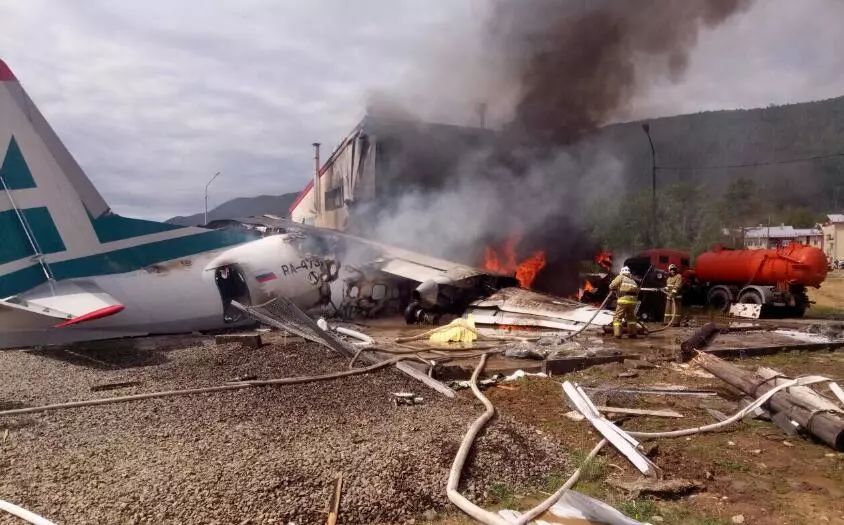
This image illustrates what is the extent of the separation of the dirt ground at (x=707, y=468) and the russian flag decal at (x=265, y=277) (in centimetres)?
791

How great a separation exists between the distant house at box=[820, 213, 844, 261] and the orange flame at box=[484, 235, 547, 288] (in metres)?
56.1

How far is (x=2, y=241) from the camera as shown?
11297 mm

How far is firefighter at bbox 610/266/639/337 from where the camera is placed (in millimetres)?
13727

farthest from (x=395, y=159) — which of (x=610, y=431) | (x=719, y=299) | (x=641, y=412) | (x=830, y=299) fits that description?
(x=830, y=299)

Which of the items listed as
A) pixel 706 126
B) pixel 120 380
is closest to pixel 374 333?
pixel 120 380

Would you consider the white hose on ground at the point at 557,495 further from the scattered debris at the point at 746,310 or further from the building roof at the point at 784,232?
the building roof at the point at 784,232

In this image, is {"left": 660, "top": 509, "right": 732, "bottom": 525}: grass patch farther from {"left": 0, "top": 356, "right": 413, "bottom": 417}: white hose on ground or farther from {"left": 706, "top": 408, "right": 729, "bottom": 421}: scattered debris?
{"left": 0, "top": 356, "right": 413, "bottom": 417}: white hose on ground

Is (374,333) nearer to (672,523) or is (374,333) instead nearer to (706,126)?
(672,523)

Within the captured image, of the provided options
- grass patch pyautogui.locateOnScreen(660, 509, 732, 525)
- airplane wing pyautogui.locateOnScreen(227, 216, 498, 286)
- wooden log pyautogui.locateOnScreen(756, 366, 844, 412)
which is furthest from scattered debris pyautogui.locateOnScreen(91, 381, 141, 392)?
wooden log pyautogui.locateOnScreen(756, 366, 844, 412)

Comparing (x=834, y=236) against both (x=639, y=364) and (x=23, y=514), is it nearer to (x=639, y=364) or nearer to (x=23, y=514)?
(x=639, y=364)

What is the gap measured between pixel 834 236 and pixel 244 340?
71.8 m

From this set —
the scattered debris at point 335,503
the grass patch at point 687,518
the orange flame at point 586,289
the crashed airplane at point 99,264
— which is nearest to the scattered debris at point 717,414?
the grass patch at point 687,518

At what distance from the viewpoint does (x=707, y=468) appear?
5645 millimetres

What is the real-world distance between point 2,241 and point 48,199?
46.5 inches
